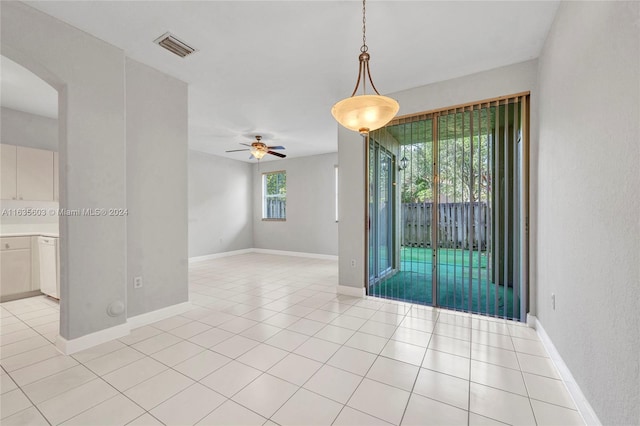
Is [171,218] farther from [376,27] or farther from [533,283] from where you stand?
[533,283]

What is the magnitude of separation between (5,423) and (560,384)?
11.7 feet

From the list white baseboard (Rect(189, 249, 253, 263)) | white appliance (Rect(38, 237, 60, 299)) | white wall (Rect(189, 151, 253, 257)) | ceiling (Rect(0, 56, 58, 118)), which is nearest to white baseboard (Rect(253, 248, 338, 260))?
white baseboard (Rect(189, 249, 253, 263))

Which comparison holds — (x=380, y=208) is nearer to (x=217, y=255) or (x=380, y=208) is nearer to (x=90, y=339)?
(x=90, y=339)

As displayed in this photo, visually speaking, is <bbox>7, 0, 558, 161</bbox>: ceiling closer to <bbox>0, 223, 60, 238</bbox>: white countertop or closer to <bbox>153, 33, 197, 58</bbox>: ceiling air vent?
<bbox>153, 33, 197, 58</bbox>: ceiling air vent

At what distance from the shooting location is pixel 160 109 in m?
→ 3.16

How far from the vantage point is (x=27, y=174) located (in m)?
3.86

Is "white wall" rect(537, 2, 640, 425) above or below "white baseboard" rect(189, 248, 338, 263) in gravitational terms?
above

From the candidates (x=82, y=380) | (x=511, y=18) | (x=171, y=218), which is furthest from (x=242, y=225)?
(x=511, y=18)

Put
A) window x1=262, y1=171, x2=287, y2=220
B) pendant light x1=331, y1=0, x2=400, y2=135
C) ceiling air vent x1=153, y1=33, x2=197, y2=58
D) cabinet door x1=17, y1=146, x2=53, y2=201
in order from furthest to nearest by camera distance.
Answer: window x1=262, y1=171, x2=287, y2=220, cabinet door x1=17, y1=146, x2=53, y2=201, ceiling air vent x1=153, y1=33, x2=197, y2=58, pendant light x1=331, y1=0, x2=400, y2=135

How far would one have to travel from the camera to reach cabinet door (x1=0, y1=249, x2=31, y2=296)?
369 centimetres

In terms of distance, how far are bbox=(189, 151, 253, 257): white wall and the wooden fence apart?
5491 mm

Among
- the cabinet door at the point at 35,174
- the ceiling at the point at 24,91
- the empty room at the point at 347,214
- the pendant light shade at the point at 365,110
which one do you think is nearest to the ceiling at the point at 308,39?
the empty room at the point at 347,214

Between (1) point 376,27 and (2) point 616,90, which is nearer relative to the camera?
(2) point 616,90

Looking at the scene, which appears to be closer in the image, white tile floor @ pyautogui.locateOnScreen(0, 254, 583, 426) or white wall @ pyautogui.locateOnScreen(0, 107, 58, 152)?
white tile floor @ pyautogui.locateOnScreen(0, 254, 583, 426)
